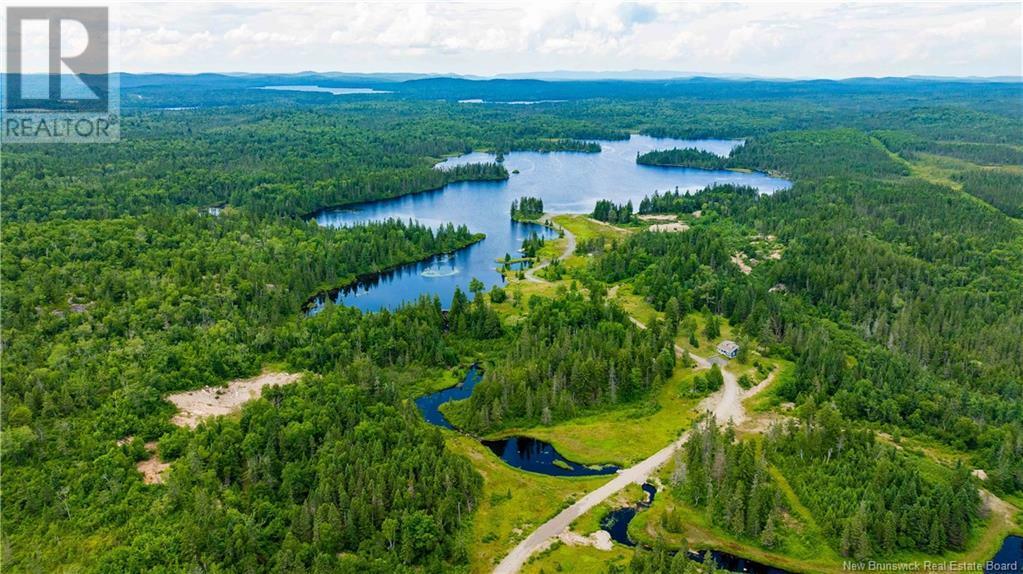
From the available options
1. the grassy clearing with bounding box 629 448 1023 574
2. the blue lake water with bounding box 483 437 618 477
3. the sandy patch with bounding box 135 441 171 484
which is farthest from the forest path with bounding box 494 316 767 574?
the sandy patch with bounding box 135 441 171 484

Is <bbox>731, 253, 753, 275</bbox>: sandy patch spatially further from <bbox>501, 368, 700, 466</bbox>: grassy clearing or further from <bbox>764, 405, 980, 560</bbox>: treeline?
<bbox>764, 405, 980, 560</bbox>: treeline

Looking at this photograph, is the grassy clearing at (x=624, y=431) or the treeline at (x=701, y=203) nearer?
the grassy clearing at (x=624, y=431)

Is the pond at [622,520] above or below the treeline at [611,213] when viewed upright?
below

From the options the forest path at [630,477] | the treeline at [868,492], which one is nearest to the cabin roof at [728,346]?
the forest path at [630,477]

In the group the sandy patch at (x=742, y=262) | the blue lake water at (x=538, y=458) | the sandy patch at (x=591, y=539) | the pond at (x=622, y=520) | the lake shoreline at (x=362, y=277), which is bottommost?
the sandy patch at (x=591, y=539)

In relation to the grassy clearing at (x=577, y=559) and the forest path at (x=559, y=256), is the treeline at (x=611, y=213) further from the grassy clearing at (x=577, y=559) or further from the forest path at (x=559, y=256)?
the grassy clearing at (x=577, y=559)

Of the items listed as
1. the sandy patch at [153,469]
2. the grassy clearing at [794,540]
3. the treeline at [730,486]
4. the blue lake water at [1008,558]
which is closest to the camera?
the blue lake water at [1008,558]

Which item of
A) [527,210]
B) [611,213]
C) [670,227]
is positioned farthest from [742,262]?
[527,210]

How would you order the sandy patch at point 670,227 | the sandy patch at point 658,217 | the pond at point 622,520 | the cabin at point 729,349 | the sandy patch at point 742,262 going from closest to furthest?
the pond at point 622,520 < the cabin at point 729,349 < the sandy patch at point 742,262 < the sandy patch at point 670,227 < the sandy patch at point 658,217
